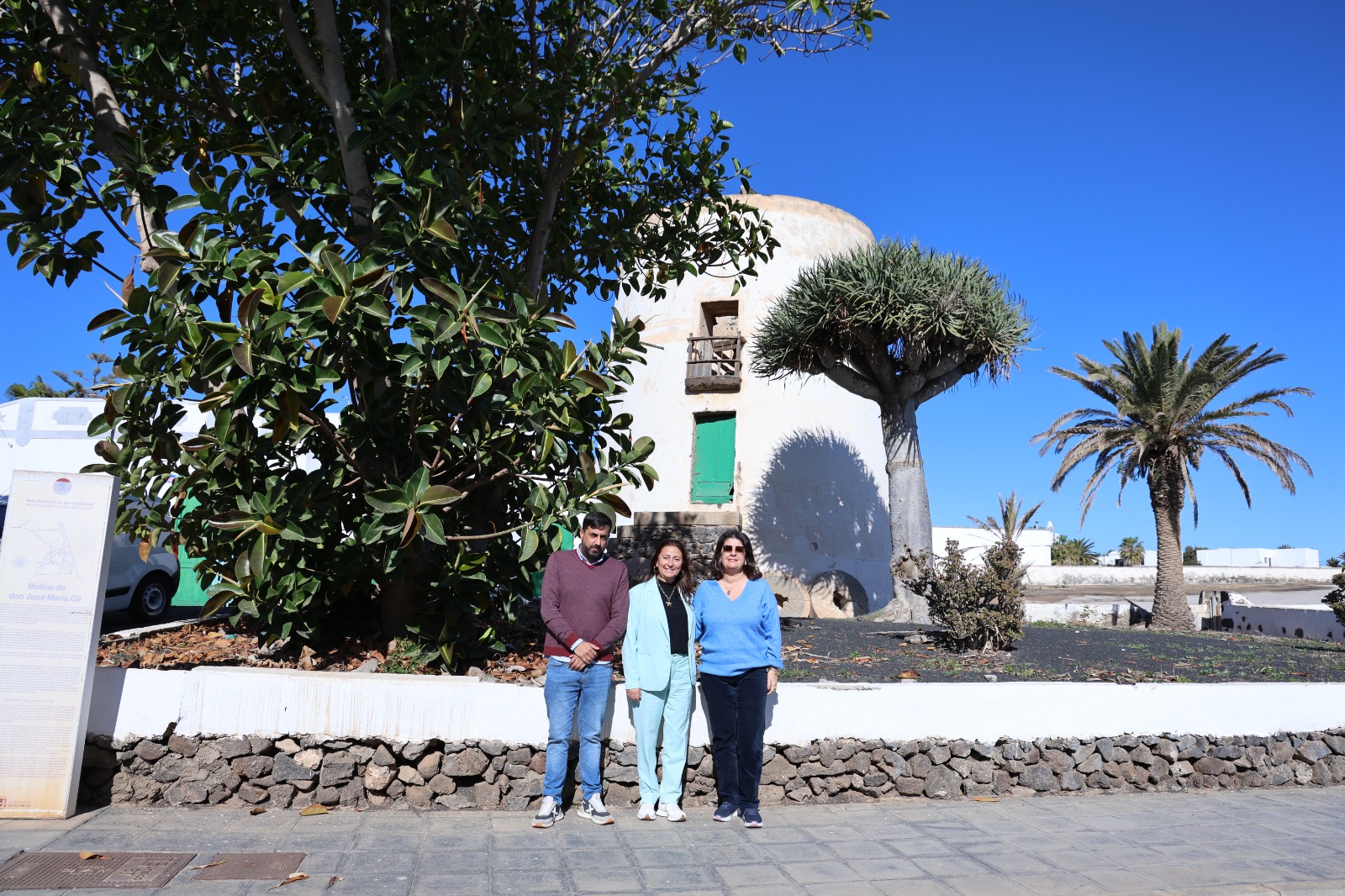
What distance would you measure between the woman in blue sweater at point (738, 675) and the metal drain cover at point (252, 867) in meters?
2.30

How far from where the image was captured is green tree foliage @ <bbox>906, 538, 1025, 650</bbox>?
822 centimetres

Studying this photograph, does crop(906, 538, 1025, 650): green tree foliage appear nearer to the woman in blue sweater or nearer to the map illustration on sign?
the woman in blue sweater

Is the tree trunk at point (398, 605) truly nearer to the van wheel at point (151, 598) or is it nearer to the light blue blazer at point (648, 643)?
the light blue blazer at point (648, 643)

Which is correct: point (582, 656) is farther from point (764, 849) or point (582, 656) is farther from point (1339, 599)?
point (1339, 599)

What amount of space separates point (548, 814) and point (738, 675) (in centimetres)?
131

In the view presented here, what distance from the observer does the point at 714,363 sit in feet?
55.2

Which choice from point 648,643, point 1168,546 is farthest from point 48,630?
point 1168,546

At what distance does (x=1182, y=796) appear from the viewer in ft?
20.6

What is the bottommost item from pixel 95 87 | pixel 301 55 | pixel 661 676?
pixel 661 676

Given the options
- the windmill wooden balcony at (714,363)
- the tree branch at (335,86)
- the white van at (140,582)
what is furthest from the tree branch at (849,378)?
the white van at (140,582)

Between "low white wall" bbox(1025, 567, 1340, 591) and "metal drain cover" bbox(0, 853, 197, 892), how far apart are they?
123 ft

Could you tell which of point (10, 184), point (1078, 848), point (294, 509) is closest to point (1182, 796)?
point (1078, 848)

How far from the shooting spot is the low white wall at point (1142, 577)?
1500 inches

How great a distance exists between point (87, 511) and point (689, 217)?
19.0 feet
